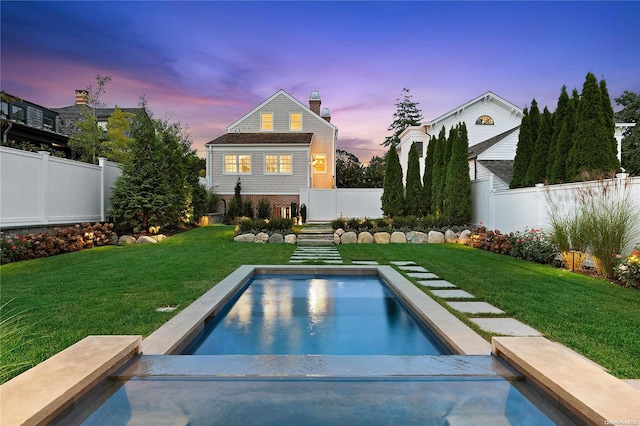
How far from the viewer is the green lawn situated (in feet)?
11.5

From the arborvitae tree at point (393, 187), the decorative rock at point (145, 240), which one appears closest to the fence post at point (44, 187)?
the decorative rock at point (145, 240)

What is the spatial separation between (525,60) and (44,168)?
52.3 ft

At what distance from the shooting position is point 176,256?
30.2 ft

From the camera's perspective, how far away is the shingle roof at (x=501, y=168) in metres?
17.4

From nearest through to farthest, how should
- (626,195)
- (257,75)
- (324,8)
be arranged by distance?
(626,195)
(324,8)
(257,75)

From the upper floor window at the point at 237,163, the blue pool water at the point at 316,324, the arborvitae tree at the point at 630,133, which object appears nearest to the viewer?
the blue pool water at the point at 316,324

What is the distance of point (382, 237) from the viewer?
12.9 meters

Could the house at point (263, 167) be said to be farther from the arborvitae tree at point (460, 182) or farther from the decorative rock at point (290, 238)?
the arborvitae tree at point (460, 182)

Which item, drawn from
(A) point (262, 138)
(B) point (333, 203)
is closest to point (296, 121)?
(A) point (262, 138)

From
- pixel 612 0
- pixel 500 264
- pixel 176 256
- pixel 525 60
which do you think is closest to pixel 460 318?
pixel 500 264

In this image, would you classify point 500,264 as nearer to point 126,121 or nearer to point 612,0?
point 612,0

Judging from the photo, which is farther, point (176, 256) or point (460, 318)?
point (176, 256)

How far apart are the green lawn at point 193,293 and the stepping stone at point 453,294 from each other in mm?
171

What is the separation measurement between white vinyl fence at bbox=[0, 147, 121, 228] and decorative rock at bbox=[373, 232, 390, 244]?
857cm
